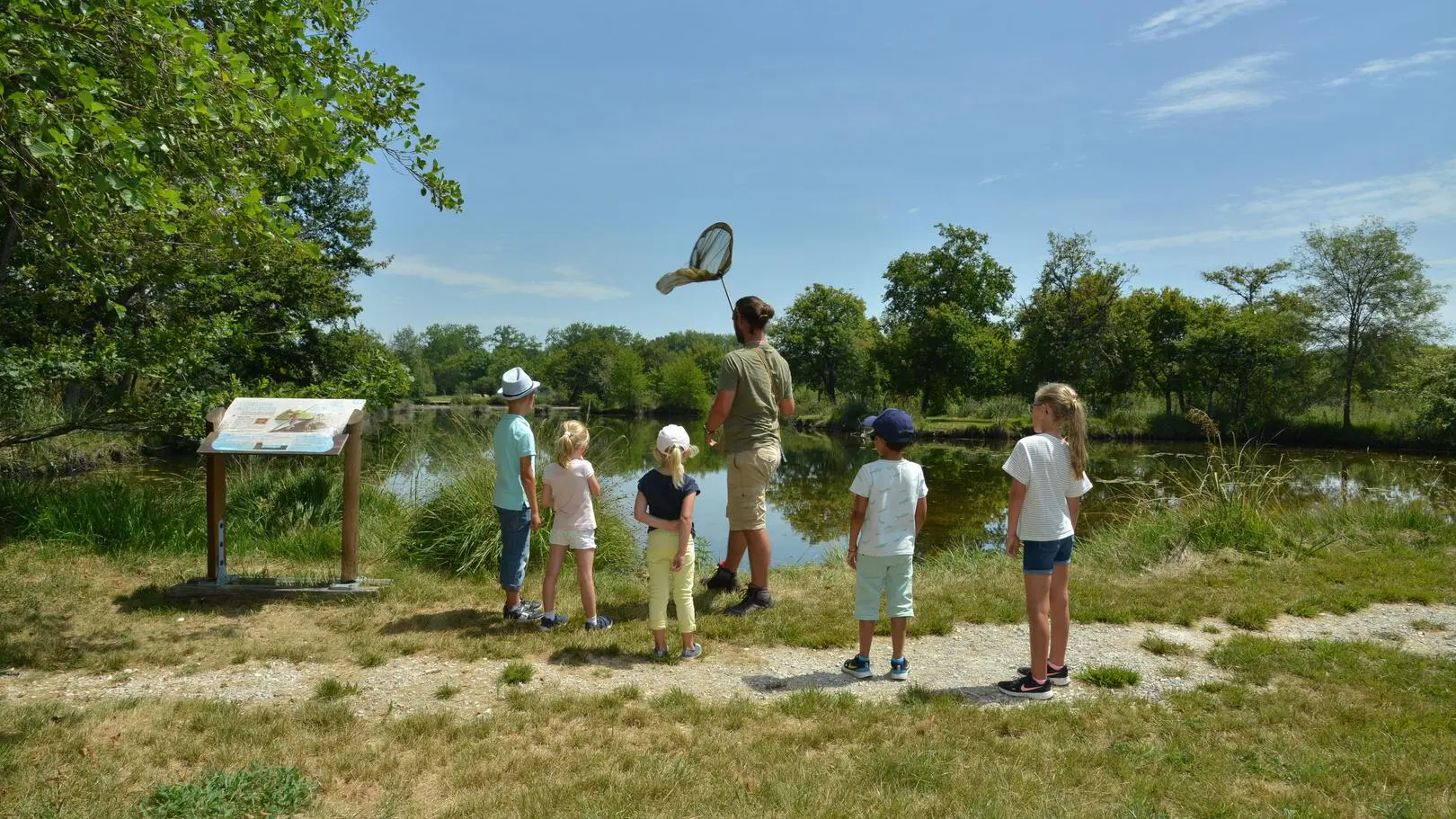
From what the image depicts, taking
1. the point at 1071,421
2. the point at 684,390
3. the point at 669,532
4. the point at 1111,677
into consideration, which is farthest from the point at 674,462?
the point at 684,390

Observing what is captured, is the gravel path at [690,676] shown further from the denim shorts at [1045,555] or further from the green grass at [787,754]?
the denim shorts at [1045,555]

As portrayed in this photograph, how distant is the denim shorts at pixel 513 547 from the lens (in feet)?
18.3

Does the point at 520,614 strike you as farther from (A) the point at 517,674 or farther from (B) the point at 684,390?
(B) the point at 684,390

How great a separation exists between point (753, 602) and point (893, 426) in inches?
79.3

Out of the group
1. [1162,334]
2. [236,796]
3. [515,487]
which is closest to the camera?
[236,796]

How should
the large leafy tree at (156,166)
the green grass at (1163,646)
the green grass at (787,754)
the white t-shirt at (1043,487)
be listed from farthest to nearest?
the green grass at (1163,646) → the white t-shirt at (1043,487) → the large leafy tree at (156,166) → the green grass at (787,754)

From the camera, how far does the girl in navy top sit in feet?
16.0

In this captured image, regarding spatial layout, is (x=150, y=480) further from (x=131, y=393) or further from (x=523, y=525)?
(x=523, y=525)

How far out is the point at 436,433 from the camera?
35.7ft

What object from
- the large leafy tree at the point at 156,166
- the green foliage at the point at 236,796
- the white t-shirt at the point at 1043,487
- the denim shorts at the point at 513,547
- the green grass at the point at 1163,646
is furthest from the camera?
the denim shorts at the point at 513,547

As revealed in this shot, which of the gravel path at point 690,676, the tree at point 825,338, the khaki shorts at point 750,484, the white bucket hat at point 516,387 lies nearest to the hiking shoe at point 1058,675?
the gravel path at point 690,676

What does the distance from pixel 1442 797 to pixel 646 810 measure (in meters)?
3.07

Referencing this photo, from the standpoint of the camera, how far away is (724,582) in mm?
6438

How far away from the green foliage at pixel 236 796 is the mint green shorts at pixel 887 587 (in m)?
2.82
